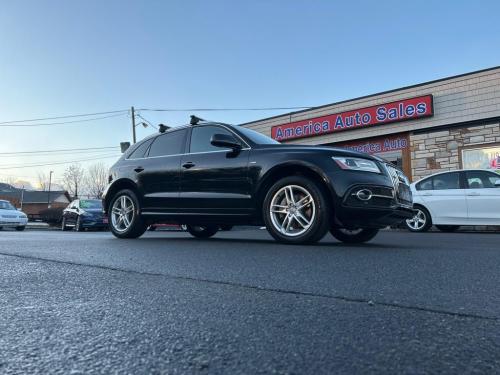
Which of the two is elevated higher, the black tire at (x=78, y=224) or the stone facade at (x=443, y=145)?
the stone facade at (x=443, y=145)

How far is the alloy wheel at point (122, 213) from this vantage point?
683cm

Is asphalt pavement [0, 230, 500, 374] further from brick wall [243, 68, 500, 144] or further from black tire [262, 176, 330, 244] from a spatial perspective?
brick wall [243, 68, 500, 144]

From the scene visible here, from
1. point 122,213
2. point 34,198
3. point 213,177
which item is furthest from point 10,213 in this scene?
point 34,198

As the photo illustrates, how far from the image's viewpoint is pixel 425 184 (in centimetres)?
1071

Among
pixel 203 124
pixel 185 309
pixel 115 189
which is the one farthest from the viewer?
pixel 115 189

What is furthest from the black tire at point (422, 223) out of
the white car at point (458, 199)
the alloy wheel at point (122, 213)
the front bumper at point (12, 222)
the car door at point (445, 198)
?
the front bumper at point (12, 222)

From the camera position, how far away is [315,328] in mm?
1675

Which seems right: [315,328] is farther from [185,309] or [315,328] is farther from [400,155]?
[400,155]

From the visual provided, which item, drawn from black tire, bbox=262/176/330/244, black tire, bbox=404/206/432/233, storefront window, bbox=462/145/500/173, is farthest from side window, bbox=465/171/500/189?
black tire, bbox=262/176/330/244

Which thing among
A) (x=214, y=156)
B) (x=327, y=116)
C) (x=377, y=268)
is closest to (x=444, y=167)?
(x=327, y=116)

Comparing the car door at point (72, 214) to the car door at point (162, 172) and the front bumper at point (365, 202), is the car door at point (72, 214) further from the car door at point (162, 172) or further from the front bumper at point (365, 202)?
the front bumper at point (365, 202)

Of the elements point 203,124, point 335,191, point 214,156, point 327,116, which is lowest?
point 335,191

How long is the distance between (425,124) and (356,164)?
11.2 m

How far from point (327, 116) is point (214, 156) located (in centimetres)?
1231
